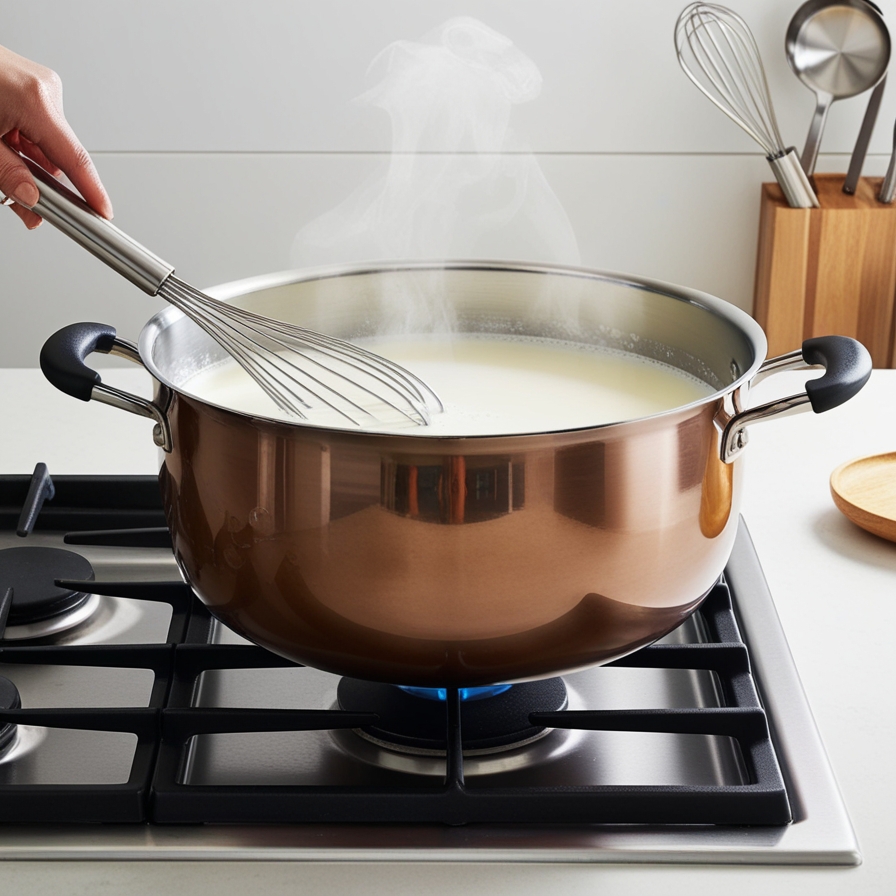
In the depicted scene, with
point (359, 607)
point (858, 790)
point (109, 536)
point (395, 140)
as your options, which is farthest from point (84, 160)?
point (395, 140)

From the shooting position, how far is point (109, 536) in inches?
29.0

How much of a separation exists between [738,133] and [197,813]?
141cm

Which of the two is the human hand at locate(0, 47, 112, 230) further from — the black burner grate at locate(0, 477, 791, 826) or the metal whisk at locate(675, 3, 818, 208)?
the metal whisk at locate(675, 3, 818, 208)

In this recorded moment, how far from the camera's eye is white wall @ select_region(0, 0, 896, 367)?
159 centimetres

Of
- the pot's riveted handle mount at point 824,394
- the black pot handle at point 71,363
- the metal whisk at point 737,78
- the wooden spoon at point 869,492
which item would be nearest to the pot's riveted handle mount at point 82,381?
the black pot handle at point 71,363

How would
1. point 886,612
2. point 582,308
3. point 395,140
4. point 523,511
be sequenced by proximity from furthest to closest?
point 395,140 < point 582,308 < point 886,612 < point 523,511

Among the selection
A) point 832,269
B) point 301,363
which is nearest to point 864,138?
point 832,269

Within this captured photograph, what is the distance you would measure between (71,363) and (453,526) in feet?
0.71

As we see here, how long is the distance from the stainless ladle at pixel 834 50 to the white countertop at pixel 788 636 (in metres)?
0.68

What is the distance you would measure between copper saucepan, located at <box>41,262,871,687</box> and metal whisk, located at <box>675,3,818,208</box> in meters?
1.00

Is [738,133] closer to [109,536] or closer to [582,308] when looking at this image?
[582,308]

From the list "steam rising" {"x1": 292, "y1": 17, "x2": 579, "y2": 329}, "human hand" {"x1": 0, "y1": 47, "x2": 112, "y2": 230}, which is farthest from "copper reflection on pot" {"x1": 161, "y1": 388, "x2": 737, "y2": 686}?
"steam rising" {"x1": 292, "y1": 17, "x2": 579, "y2": 329}

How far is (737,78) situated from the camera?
5.46 feet

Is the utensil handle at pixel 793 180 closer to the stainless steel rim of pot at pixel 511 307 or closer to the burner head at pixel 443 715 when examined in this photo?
the stainless steel rim of pot at pixel 511 307
